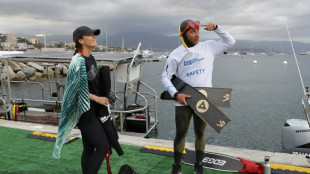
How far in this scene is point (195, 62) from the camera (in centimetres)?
320

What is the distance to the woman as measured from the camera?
8.95ft

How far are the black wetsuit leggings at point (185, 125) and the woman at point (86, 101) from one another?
3.02 ft

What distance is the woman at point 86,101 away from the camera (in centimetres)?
273

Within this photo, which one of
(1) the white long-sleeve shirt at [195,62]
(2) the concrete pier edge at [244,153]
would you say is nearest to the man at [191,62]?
(1) the white long-sleeve shirt at [195,62]

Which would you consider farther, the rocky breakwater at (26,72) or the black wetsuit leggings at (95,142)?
the rocky breakwater at (26,72)

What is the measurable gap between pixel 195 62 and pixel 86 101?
132 centimetres

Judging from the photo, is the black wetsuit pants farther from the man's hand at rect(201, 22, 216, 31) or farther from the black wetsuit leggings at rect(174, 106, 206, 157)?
the man's hand at rect(201, 22, 216, 31)

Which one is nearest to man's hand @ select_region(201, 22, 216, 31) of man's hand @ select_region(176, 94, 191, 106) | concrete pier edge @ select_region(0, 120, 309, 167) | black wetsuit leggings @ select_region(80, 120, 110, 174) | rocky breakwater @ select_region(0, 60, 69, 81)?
man's hand @ select_region(176, 94, 191, 106)

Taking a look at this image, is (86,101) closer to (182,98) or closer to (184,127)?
(182,98)

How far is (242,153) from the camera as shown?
4.63 meters

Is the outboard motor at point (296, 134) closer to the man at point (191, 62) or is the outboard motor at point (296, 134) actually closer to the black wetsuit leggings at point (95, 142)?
the man at point (191, 62)

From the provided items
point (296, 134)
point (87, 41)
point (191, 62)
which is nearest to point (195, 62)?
point (191, 62)

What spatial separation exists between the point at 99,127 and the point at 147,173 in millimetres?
1340

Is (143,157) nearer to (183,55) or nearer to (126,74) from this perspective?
(183,55)
